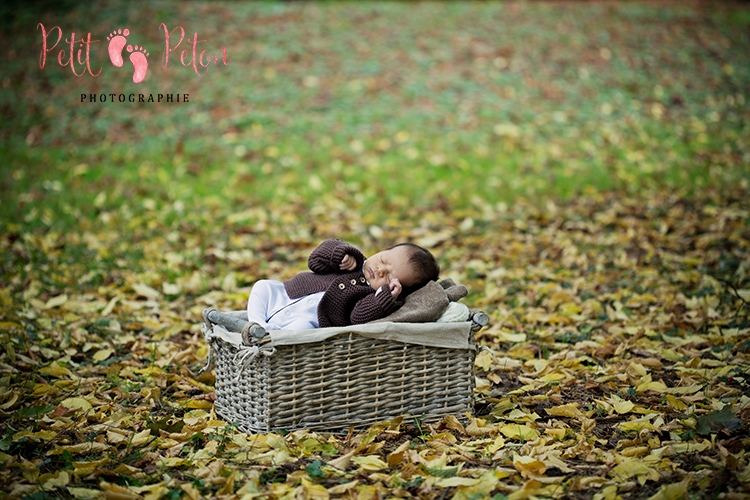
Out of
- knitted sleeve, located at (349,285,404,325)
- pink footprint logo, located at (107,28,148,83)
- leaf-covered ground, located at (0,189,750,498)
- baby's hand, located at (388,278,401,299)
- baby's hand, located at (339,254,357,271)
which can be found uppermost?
pink footprint logo, located at (107,28,148,83)

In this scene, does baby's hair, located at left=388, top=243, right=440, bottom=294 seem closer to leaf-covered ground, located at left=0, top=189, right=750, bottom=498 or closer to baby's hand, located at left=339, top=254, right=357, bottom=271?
baby's hand, located at left=339, top=254, right=357, bottom=271

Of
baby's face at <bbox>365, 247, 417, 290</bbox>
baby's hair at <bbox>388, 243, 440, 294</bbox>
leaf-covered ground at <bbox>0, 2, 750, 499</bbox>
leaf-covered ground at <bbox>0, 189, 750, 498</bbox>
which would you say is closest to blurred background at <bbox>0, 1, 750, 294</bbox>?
leaf-covered ground at <bbox>0, 2, 750, 499</bbox>

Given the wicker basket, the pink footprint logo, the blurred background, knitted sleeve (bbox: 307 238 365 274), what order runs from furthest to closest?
1. the pink footprint logo
2. the blurred background
3. knitted sleeve (bbox: 307 238 365 274)
4. the wicker basket

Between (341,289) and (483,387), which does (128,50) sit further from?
(483,387)

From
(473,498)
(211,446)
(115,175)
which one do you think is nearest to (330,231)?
(115,175)

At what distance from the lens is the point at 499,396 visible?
3.63 metres

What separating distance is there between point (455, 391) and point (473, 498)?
31.7 inches

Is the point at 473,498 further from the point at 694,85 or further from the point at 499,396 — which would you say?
the point at 694,85

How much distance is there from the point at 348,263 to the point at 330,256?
0.31ft

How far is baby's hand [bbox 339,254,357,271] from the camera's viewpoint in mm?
3510

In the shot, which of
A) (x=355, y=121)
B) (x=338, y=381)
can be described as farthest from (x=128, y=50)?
(x=338, y=381)

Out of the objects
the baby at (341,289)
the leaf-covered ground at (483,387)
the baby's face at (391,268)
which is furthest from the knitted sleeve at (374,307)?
the leaf-covered ground at (483,387)

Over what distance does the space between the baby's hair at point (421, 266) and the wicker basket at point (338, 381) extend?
12.0 inches

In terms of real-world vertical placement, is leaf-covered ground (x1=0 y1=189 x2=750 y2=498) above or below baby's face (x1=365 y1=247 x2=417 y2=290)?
below
